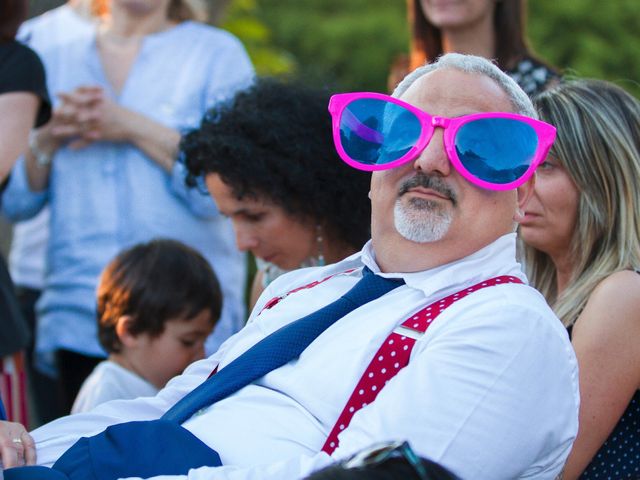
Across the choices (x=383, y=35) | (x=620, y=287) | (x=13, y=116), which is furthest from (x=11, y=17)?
(x=383, y=35)

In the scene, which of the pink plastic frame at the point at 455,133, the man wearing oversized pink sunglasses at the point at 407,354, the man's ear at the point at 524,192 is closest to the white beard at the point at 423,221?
the man wearing oversized pink sunglasses at the point at 407,354

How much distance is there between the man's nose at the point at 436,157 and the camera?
272 centimetres

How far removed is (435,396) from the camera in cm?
229

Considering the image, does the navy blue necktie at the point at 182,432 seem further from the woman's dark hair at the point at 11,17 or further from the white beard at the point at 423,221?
the woman's dark hair at the point at 11,17

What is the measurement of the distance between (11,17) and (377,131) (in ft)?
5.50

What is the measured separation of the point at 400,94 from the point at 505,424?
1041mm

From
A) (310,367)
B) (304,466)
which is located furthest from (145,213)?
(304,466)

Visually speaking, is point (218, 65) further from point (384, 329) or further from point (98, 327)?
point (384, 329)

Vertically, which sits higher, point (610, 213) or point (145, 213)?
point (610, 213)

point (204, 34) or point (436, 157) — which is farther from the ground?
point (436, 157)

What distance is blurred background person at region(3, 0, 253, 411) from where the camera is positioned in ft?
14.8

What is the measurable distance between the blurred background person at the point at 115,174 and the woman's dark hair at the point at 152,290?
311 millimetres

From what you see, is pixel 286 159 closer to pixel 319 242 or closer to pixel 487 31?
pixel 319 242

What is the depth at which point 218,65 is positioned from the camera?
4.64 m
